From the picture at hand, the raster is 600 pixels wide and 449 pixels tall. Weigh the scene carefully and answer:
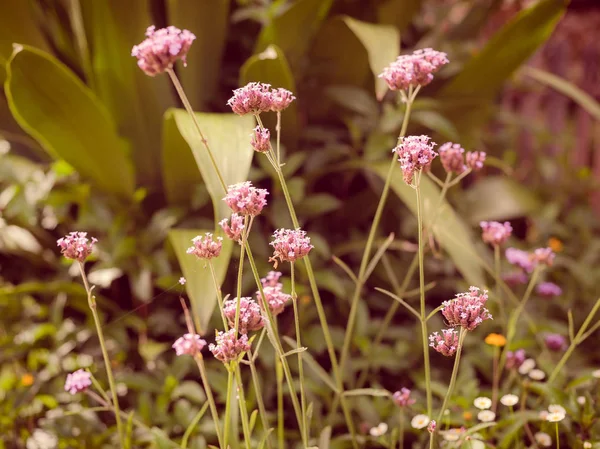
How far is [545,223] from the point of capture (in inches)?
61.2

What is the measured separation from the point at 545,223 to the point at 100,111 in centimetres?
114

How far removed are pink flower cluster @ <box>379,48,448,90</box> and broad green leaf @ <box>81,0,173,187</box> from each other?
78 cm

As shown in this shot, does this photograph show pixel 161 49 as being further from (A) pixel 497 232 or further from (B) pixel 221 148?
(A) pixel 497 232

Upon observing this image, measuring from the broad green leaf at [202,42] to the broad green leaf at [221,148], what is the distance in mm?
359

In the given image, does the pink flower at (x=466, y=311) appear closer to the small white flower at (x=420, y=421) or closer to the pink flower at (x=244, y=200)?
the pink flower at (x=244, y=200)

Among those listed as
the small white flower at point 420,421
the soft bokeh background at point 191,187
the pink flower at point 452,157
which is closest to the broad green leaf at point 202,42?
the soft bokeh background at point 191,187

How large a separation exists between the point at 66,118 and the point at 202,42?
0.34 metres

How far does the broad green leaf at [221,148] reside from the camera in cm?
72

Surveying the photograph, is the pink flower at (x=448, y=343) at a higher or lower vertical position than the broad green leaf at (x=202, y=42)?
lower

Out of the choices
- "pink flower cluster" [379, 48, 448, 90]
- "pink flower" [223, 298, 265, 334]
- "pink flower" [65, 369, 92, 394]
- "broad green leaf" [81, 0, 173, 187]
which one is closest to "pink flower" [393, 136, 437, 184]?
"pink flower cluster" [379, 48, 448, 90]

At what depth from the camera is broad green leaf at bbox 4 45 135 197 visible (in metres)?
1.01

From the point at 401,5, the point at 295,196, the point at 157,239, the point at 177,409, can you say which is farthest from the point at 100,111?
the point at 401,5

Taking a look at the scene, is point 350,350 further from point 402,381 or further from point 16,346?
point 16,346

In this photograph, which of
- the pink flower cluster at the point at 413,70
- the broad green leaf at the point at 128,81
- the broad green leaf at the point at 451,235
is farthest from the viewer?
the broad green leaf at the point at 128,81
